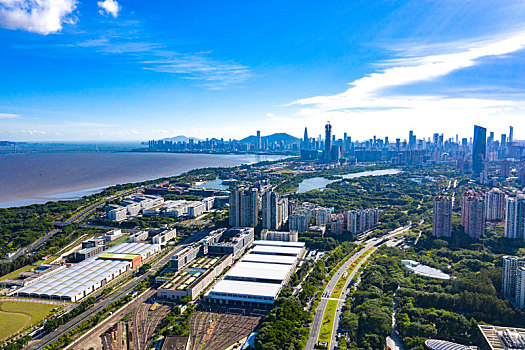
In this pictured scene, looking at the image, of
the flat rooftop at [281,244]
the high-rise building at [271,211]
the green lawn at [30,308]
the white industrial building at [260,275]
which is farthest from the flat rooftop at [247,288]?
the high-rise building at [271,211]

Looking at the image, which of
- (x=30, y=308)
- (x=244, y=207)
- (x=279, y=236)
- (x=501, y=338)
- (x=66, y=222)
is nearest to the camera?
(x=501, y=338)

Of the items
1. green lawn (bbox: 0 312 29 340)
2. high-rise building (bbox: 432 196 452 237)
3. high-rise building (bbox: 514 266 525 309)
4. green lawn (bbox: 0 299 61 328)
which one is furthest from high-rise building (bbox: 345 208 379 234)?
green lawn (bbox: 0 312 29 340)

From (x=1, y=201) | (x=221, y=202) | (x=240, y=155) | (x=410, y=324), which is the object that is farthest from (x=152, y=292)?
(x=240, y=155)

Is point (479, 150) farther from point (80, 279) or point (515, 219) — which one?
point (80, 279)

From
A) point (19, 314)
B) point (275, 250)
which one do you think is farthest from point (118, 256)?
point (275, 250)

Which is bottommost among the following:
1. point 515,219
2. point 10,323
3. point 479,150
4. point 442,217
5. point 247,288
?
point 10,323
